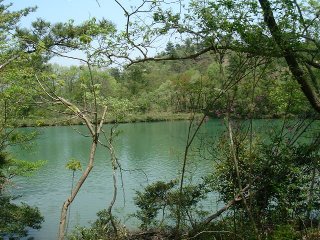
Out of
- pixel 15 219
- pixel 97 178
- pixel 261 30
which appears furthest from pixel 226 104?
pixel 97 178

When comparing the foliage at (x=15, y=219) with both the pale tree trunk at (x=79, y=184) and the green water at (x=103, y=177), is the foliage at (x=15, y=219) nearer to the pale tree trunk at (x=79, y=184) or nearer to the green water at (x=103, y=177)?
the green water at (x=103, y=177)

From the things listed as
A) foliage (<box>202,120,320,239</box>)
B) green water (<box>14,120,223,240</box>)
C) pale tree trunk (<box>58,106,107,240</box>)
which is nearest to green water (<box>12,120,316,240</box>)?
green water (<box>14,120,223,240</box>)

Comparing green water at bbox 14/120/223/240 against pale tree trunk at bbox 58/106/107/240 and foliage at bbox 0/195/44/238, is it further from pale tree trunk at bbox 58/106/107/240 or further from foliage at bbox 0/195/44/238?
pale tree trunk at bbox 58/106/107/240

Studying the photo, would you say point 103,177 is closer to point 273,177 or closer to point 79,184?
point 273,177

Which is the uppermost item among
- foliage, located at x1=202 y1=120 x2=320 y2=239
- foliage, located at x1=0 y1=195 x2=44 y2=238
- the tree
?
the tree

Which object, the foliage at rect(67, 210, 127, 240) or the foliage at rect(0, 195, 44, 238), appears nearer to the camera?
the foliage at rect(67, 210, 127, 240)

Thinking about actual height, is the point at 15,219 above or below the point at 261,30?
below

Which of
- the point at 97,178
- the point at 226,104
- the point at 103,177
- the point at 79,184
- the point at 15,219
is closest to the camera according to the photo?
the point at 79,184

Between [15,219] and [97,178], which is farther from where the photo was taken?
[97,178]

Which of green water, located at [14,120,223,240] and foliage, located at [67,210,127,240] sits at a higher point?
foliage, located at [67,210,127,240]

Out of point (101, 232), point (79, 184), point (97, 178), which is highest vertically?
point (79, 184)

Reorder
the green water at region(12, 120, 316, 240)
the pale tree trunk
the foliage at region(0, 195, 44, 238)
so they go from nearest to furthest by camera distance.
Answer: the pale tree trunk, the foliage at region(0, 195, 44, 238), the green water at region(12, 120, 316, 240)

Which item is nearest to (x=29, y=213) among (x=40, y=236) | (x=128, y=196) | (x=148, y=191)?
(x=40, y=236)

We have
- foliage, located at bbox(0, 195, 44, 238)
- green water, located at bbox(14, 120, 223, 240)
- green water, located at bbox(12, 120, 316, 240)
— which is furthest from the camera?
green water, located at bbox(14, 120, 223, 240)
